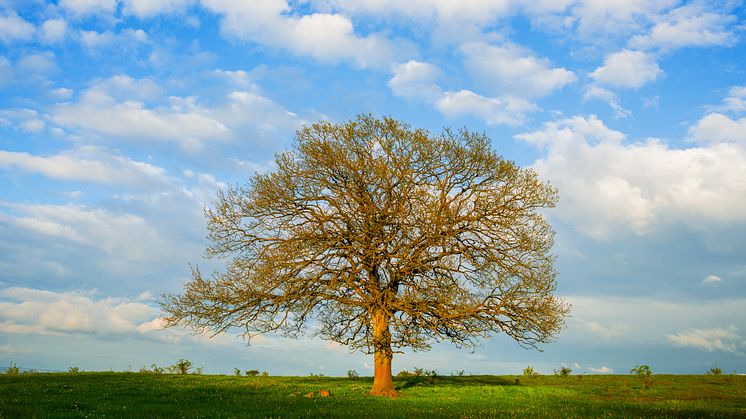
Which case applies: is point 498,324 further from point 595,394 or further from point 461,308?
point 595,394

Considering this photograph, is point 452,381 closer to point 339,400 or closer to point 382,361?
point 382,361

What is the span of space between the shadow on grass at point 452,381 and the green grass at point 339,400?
11.6 inches

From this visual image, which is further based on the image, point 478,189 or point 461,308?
point 478,189

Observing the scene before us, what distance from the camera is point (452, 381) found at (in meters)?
38.7

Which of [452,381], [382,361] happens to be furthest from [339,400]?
[452,381]

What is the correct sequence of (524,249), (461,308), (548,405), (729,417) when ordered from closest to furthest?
(729,417), (548,405), (461,308), (524,249)

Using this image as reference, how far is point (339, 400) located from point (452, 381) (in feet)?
53.0

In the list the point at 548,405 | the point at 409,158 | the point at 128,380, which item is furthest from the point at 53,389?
the point at 548,405

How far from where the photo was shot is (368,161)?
2883 centimetres

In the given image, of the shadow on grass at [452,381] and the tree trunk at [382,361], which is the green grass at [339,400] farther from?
the tree trunk at [382,361]

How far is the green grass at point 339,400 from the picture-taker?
1936 centimetres

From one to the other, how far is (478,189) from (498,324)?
6990 millimetres

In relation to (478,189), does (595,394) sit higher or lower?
lower

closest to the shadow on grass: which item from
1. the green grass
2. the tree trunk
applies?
the green grass
